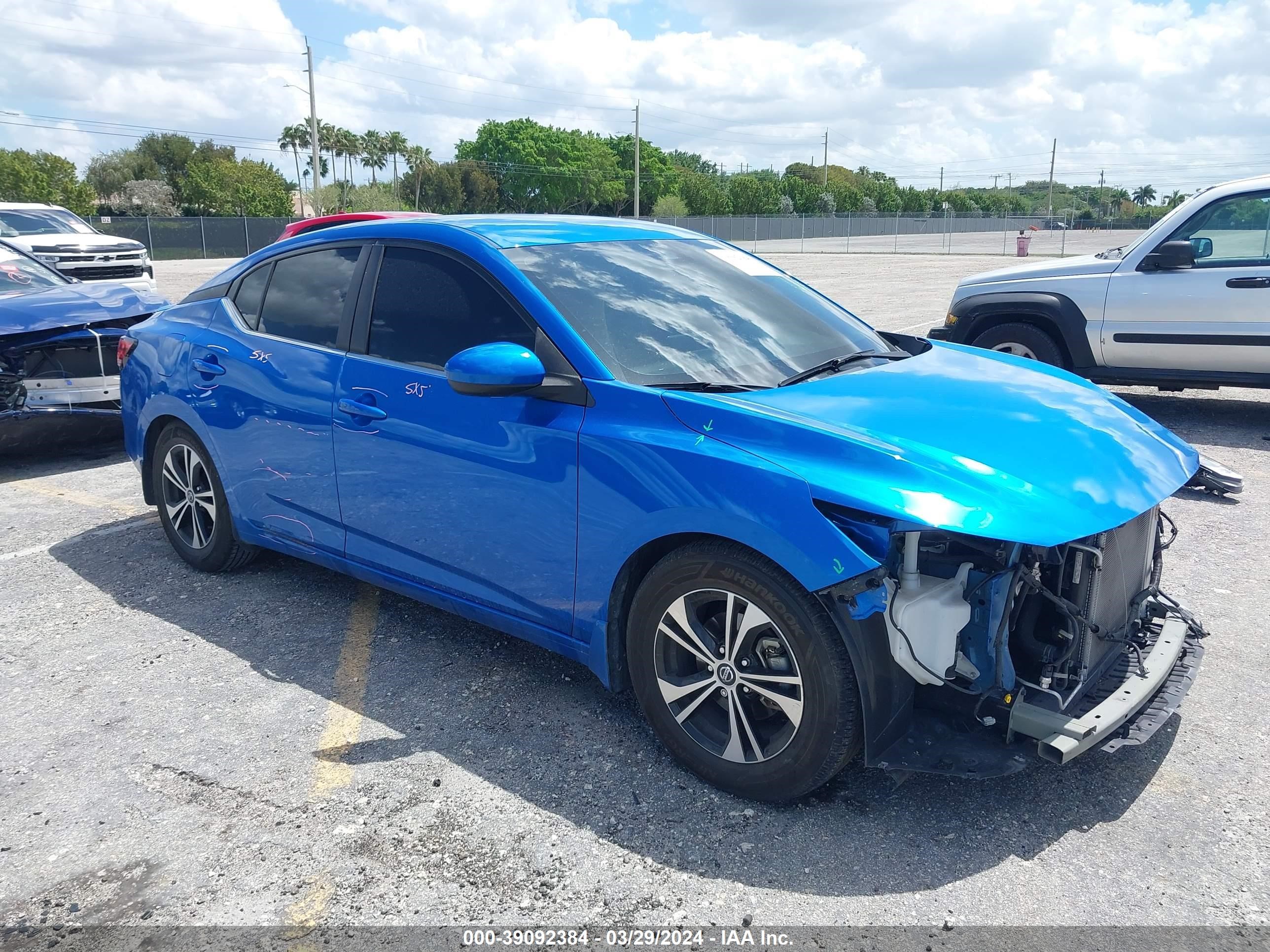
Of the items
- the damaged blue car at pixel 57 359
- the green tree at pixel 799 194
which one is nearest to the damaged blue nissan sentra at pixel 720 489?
the damaged blue car at pixel 57 359

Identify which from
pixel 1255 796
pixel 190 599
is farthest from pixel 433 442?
pixel 1255 796

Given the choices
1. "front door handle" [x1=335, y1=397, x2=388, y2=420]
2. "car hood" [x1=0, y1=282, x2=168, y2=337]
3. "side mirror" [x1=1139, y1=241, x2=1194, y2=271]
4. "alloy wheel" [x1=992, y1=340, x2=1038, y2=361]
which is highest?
"side mirror" [x1=1139, y1=241, x2=1194, y2=271]

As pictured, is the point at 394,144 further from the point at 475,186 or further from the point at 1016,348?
the point at 1016,348

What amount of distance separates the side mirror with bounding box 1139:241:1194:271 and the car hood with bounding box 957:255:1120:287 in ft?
0.85

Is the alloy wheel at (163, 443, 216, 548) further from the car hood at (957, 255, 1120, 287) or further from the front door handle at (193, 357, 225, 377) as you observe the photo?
the car hood at (957, 255, 1120, 287)

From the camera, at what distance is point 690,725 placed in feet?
10.4

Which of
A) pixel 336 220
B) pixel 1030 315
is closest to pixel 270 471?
pixel 1030 315

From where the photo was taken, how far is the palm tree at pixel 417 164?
97.3 m

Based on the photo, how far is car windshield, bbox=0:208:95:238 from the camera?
17.0m

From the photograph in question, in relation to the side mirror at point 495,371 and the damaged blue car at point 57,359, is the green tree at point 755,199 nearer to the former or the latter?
the damaged blue car at point 57,359

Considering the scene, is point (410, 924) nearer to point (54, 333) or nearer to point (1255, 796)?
point (1255, 796)

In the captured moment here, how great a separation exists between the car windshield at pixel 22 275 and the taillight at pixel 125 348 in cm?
247

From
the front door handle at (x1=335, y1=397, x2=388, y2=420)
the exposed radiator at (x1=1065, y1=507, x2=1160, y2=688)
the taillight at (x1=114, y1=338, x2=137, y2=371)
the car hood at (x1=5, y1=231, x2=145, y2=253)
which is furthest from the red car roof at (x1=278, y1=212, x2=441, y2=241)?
the exposed radiator at (x1=1065, y1=507, x2=1160, y2=688)

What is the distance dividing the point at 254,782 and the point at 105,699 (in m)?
0.98
